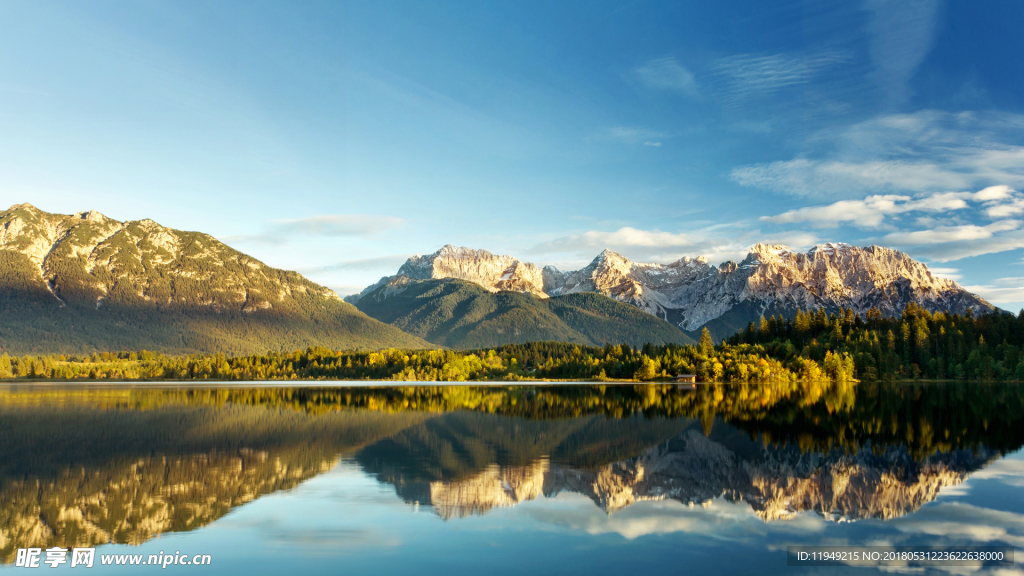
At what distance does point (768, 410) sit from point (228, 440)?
57.2 m

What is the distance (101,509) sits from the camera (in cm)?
2531

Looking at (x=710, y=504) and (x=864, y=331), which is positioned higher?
(x=864, y=331)

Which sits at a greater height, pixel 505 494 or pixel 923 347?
pixel 923 347

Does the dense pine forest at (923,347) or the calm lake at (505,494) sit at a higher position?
the dense pine forest at (923,347)

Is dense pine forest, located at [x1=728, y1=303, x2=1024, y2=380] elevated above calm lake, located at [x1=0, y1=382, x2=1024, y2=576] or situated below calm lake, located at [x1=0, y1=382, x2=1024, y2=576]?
above

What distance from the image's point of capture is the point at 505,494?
28.5 metres

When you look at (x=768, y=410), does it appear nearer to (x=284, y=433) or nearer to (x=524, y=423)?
(x=524, y=423)

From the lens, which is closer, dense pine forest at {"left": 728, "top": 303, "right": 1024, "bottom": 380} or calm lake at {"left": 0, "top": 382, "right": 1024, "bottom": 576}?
calm lake at {"left": 0, "top": 382, "right": 1024, "bottom": 576}

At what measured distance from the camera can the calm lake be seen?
66.9 feet

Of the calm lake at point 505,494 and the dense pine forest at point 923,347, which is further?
the dense pine forest at point 923,347

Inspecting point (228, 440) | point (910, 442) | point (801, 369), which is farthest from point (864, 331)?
point (228, 440)

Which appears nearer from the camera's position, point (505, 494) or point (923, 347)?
point (505, 494)

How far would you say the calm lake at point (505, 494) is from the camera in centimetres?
2039

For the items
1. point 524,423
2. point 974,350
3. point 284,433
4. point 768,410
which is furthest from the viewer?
point 974,350
